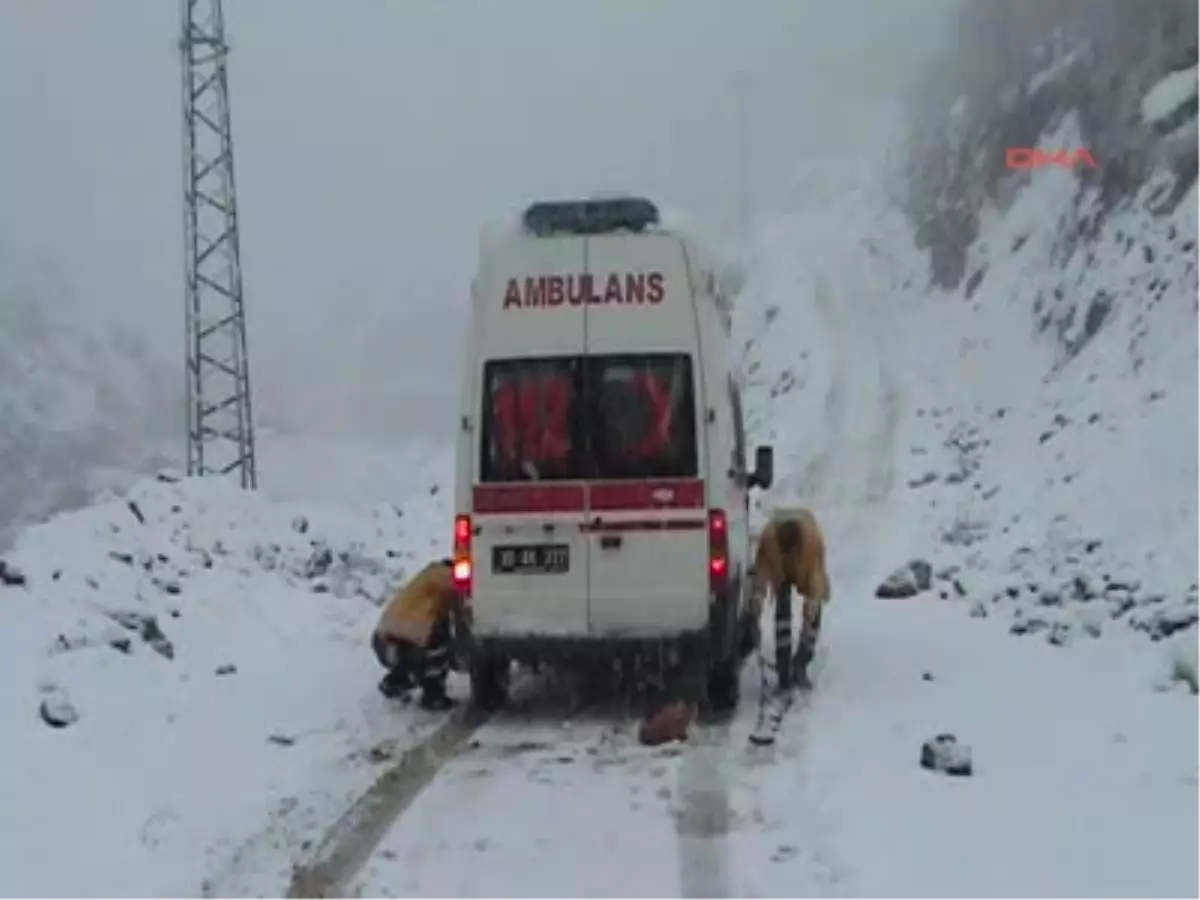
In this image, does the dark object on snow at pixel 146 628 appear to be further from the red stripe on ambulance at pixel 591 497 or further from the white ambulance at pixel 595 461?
the red stripe on ambulance at pixel 591 497

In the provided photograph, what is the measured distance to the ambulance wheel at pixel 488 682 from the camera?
A: 11.4 m

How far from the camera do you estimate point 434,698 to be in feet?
38.0

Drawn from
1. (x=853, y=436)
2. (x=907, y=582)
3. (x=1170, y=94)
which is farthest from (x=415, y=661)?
(x=1170, y=94)

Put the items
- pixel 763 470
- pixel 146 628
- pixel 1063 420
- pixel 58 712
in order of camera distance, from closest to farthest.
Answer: pixel 58 712 < pixel 146 628 < pixel 763 470 < pixel 1063 420

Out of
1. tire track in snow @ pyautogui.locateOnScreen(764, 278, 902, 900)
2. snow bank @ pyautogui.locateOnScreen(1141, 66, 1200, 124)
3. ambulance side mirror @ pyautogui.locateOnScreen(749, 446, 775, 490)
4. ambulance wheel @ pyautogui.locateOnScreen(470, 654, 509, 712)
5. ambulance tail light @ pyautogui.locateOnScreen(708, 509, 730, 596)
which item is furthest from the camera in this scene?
snow bank @ pyautogui.locateOnScreen(1141, 66, 1200, 124)

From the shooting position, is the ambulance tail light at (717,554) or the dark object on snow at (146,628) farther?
the dark object on snow at (146,628)

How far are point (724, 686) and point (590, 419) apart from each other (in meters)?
2.09

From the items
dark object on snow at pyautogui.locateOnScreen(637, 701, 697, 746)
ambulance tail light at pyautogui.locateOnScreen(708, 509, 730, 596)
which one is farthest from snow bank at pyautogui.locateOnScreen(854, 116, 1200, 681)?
dark object on snow at pyautogui.locateOnScreen(637, 701, 697, 746)

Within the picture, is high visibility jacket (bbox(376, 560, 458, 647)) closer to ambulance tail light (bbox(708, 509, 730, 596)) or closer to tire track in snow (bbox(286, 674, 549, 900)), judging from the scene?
tire track in snow (bbox(286, 674, 549, 900))

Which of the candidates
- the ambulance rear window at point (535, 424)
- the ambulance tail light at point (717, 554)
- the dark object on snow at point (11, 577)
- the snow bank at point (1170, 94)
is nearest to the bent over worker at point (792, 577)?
the ambulance tail light at point (717, 554)

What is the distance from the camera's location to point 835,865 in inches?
281

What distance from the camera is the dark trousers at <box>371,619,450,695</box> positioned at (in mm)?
11477

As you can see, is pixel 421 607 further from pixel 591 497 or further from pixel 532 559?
pixel 591 497

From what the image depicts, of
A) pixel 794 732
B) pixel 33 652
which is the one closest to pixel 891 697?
pixel 794 732
